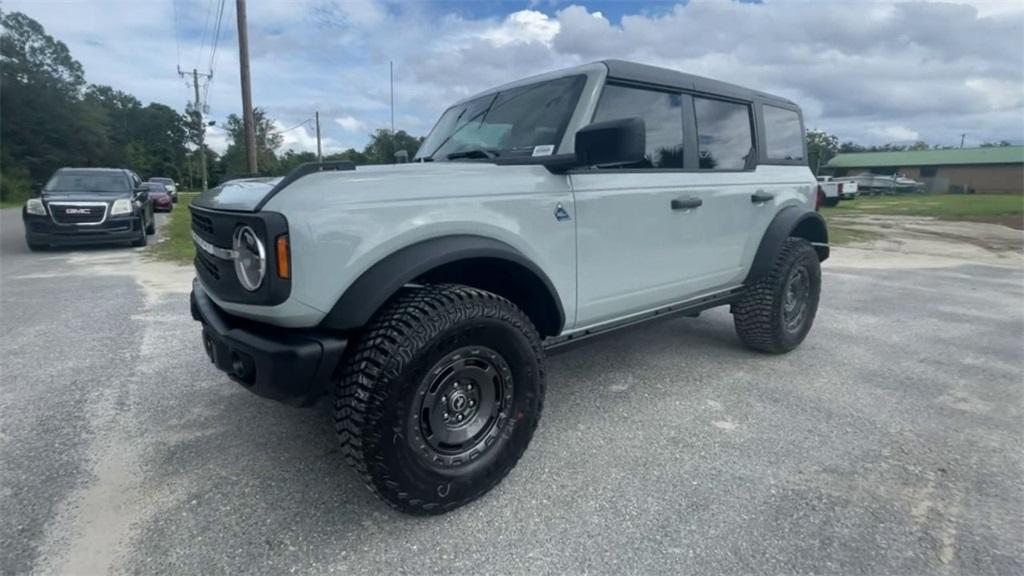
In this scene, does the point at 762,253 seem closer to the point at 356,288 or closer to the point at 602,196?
the point at 602,196

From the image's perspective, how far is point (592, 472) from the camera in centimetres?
259

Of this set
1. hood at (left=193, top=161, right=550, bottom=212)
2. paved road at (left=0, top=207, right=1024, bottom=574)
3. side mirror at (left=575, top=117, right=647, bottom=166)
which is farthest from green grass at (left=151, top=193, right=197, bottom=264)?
side mirror at (left=575, top=117, right=647, bottom=166)

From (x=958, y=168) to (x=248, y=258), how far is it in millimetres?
71299

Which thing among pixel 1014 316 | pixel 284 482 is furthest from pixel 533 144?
pixel 1014 316

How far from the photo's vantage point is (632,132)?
2262 millimetres

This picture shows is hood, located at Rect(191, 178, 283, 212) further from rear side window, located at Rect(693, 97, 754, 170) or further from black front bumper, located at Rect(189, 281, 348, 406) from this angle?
rear side window, located at Rect(693, 97, 754, 170)

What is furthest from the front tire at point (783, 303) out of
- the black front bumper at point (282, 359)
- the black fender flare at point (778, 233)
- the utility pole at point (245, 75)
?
the utility pole at point (245, 75)

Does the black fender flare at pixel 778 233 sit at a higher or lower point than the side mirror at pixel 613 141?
lower

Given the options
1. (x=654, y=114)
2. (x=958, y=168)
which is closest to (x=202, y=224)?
(x=654, y=114)

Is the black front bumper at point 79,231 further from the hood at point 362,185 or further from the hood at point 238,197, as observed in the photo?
the hood at point 362,185

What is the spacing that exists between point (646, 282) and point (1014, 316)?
17.5 feet

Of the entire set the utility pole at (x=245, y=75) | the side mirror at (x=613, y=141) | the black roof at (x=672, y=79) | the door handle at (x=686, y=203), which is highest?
the utility pole at (x=245, y=75)

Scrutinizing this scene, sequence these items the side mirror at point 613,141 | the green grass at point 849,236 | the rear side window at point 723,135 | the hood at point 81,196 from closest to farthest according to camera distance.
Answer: the side mirror at point 613,141
the rear side window at point 723,135
the hood at point 81,196
the green grass at point 849,236

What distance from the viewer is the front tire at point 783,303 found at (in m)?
4.06
